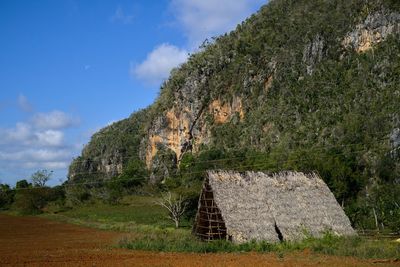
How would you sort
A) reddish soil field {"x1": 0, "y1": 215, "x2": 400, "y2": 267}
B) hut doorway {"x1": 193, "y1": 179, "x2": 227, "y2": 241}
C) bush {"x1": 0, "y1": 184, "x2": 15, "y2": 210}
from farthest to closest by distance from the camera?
bush {"x1": 0, "y1": 184, "x2": 15, "y2": 210}, hut doorway {"x1": 193, "y1": 179, "x2": 227, "y2": 241}, reddish soil field {"x1": 0, "y1": 215, "x2": 400, "y2": 267}

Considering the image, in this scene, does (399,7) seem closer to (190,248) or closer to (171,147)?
(171,147)

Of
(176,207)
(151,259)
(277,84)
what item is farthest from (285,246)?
(277,84)

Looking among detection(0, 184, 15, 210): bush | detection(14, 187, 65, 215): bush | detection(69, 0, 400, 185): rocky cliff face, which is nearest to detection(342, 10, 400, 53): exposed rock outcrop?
detection(69, 0, 400, 185): rocky cliff face

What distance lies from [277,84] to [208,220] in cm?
5876

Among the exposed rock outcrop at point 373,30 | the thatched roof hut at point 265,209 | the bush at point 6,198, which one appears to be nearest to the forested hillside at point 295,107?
the exposed rock outcrop at point 373,30

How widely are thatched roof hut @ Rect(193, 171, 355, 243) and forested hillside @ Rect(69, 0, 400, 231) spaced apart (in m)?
5.34

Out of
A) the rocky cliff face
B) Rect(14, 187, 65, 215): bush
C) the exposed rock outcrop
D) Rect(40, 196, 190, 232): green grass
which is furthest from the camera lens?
the exposed rock outcrop

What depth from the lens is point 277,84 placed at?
261ft

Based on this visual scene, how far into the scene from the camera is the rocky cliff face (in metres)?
64.6

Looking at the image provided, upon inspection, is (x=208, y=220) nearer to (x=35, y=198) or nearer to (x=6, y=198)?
(x=35, y=198)

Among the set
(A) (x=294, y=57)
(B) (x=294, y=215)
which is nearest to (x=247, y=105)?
(A) (x=294, y=57)

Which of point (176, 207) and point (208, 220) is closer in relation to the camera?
point (208, 220)

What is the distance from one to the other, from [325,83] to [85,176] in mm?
82331

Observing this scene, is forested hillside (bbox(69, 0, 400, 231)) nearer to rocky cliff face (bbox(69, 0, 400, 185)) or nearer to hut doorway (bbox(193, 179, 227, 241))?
rocky cliff face (bbox(69, 0, 400, 185))
